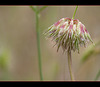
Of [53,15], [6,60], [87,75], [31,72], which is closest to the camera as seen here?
[6,60]

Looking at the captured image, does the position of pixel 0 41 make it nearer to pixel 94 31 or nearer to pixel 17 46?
pixel 17 46

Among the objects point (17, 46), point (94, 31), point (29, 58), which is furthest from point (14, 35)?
point (94, 31)

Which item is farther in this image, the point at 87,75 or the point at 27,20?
the point at 27,20

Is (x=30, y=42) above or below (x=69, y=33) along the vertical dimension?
above

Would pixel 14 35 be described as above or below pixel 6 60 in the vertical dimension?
above

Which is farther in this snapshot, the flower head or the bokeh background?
the bokeh background

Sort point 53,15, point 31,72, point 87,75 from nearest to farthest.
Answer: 1. point 53,15
2. point 87,75
3. point 31,72

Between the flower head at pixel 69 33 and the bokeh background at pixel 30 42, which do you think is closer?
the flower head at pixel 69 33

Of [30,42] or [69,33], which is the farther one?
[30,42]
